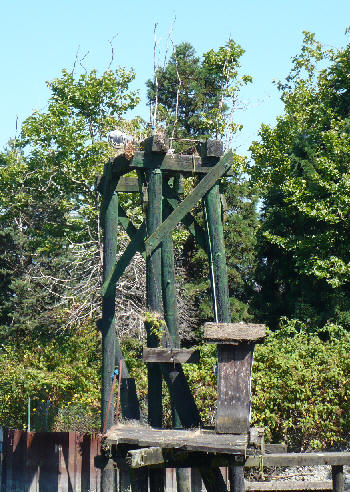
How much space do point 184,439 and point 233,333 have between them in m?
1.19

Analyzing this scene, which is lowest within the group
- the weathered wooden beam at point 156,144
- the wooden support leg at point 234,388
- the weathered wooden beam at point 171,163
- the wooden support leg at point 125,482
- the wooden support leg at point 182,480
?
the wooden support leg at point 125,482

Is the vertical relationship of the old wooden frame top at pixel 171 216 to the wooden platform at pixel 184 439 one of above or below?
above

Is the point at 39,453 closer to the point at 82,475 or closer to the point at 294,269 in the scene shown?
the point at 82,475

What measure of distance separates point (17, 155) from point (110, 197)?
19.4 metres

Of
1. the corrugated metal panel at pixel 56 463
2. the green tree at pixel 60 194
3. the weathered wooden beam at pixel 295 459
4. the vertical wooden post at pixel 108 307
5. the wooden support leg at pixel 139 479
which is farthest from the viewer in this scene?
the green tree at pixel 60 194

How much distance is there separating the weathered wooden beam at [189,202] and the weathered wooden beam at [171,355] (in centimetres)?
122

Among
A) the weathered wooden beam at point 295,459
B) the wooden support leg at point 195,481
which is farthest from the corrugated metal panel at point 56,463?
the weathered wooden beam at point 295,459

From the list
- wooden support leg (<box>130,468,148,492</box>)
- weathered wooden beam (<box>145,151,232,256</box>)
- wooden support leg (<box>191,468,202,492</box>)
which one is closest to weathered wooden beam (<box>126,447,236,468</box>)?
wooden support leg (<box>130,468,148,492</box>)

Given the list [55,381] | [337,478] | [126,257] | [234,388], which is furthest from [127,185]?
[55,381]

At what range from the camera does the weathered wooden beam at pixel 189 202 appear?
10.1 metres

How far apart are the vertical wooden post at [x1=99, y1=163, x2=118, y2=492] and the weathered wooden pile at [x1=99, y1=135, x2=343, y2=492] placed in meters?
0.01

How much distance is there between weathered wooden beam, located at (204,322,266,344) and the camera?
26.2ft

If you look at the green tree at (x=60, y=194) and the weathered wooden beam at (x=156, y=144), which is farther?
the green tree at (x=60, y=194)

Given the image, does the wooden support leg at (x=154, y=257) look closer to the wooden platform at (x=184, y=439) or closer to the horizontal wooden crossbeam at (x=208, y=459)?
the wooden platform at (x=184, y=439)
